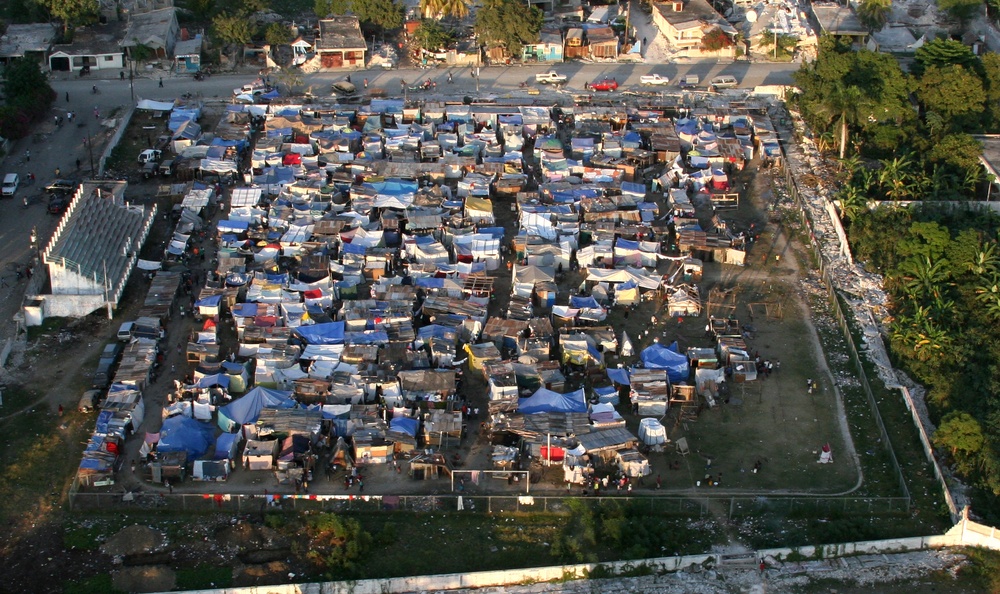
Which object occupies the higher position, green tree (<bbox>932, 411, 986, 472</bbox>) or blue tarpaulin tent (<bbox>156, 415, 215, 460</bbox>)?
green tree (<bbox>932, 411, 986, 472</bbox>)

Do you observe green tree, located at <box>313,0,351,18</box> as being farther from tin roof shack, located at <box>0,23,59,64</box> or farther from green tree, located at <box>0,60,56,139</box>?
green tree, located at <box>0,60,56,139</box>

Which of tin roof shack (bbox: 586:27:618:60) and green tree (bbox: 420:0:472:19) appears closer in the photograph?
tin roof shack (bbox: 586:27:618:60)

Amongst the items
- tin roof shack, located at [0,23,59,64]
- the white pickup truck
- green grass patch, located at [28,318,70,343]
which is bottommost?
green grass patch, located at [28,318,70,343]

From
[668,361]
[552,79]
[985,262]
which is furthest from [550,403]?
[552,79]

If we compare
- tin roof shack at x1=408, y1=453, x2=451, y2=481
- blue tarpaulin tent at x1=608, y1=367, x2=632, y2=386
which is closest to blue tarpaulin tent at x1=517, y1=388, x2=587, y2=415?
blue tarpaulin tent at x1=608, y1=367, x2=632, y2=386

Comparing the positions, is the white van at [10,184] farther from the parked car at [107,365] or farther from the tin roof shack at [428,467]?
the tin roof shack at [428,467]

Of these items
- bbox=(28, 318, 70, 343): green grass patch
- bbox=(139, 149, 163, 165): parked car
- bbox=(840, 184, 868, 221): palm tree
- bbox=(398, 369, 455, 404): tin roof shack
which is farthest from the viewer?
bbox=(139, 149, 163, 165): parked car
